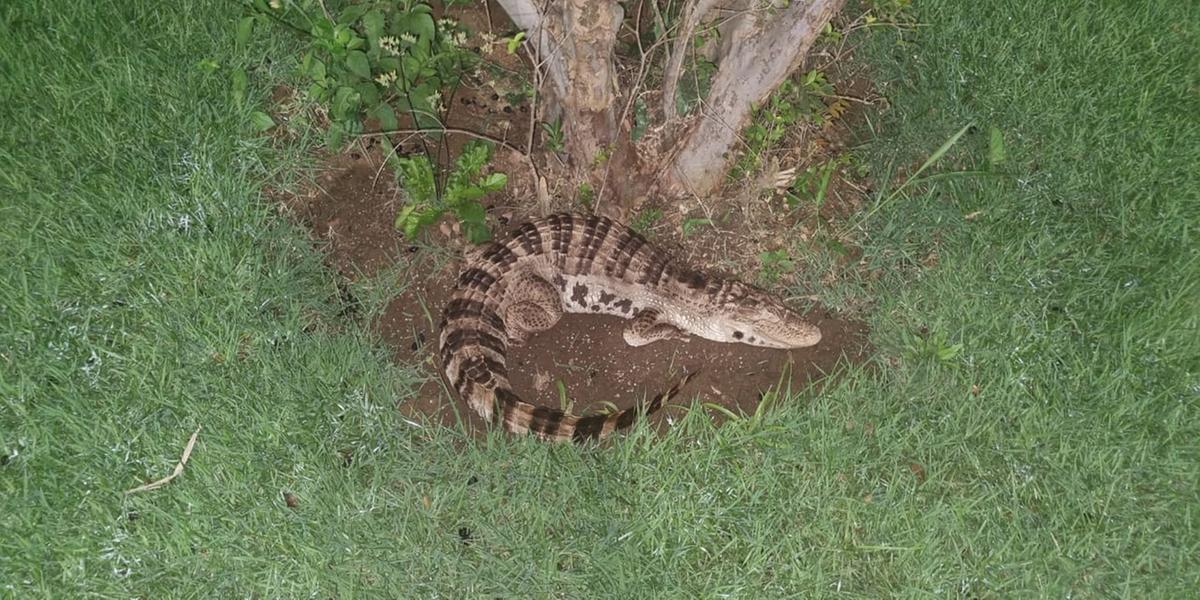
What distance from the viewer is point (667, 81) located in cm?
306

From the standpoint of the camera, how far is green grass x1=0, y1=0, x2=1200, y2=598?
291cm

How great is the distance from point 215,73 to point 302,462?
68.8 inches

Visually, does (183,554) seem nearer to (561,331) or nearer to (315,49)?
(561,331)

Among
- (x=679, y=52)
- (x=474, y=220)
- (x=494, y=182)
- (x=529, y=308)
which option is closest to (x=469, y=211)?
(x=474, y=220)

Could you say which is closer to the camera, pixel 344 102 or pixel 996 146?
pixel 344 102

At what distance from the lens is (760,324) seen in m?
3.20

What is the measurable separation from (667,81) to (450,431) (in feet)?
5.33

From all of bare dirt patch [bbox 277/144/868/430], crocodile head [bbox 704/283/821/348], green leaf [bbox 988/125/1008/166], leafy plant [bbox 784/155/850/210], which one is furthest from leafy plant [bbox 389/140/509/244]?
green leaf [bbox 988/125/1008/166]

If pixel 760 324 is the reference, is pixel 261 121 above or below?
above

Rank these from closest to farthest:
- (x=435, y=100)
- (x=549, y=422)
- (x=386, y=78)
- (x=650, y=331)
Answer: (x=549, y=422) → (x=386, y=78) → (x=650, y=331) → (x=435, y=100)

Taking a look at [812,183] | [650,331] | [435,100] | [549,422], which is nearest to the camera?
[549,422]

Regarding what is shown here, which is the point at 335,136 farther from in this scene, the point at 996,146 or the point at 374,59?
the point at 996,146

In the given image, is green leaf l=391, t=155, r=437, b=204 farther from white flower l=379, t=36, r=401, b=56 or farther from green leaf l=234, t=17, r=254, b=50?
green leaf l=234, t=17, r=254, b=50

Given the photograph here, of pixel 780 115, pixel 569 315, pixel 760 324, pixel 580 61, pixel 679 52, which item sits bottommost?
pixel 569 315
